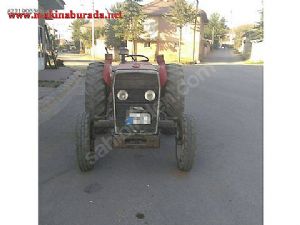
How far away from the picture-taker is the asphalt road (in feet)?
12.1

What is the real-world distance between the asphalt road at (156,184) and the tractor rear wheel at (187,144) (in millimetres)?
158

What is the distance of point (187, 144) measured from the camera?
4781mm

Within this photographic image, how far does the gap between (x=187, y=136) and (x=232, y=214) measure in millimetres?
1402

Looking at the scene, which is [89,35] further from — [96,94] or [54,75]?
[96,94]

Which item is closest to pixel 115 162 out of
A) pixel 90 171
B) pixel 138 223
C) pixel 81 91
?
pixel 90 171

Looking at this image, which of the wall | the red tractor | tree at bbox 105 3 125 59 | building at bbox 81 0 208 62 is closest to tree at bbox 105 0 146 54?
tree at bbox 105 3 125 59

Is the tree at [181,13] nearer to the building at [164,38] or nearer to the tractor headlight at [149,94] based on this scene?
the building at [164,38]

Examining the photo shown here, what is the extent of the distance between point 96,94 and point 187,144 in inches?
69.5

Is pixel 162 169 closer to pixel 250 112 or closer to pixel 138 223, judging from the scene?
pixel 138 223

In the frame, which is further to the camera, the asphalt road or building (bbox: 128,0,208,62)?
building (bbox: 128,0,208,62)

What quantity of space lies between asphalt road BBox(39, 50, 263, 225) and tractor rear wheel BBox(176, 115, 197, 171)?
158mm

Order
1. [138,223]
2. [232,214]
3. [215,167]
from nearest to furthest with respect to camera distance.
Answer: [138,223] → [232,214] → [215,167]

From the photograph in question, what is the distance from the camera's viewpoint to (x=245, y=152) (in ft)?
19.5

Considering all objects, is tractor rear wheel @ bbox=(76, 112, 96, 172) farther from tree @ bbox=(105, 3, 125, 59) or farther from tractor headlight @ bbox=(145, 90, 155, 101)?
tree @ bbox=(105, 3, 125, 59)
